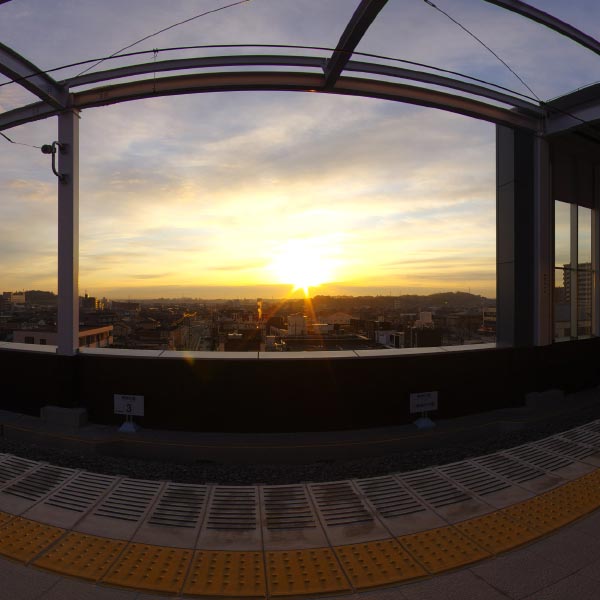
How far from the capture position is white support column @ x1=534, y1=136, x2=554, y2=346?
7.75 meters

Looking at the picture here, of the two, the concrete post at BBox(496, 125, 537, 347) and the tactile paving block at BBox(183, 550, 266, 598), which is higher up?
the concrete post at BBox(496, 125, 537, 347)

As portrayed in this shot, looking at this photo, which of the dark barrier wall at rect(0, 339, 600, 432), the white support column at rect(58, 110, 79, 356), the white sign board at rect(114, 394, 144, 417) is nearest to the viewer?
the dark barrier wall at rect(0, 339, 600, 432)

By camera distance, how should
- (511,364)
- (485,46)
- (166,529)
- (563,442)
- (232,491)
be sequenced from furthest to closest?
1. (511,364)
2. (485,46)
3. (563,442)
4. (232,491)
5. (166,529)

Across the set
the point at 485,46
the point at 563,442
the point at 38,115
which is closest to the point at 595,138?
the point at 485,46

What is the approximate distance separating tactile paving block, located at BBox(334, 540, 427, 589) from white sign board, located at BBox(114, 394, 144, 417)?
4330 millimetres

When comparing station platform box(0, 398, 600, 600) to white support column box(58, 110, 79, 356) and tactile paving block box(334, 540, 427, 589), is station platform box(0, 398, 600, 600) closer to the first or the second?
tactile paving block box(334, 540, 427, 589)

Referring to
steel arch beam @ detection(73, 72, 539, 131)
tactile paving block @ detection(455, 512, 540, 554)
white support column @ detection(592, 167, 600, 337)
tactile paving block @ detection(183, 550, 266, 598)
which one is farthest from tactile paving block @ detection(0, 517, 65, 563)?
white support column @ detection(592, 167, 600, 337)

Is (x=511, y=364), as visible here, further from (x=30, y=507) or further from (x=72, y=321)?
(x=72, y=321)

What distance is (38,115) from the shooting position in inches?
267

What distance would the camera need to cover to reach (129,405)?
20.2ft

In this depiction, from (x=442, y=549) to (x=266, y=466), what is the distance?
295cm

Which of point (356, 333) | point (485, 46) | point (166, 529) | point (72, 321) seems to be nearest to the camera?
point (166, 529)

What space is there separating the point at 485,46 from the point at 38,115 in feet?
25.4

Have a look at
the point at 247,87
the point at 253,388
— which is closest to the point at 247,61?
the point at 247,87
